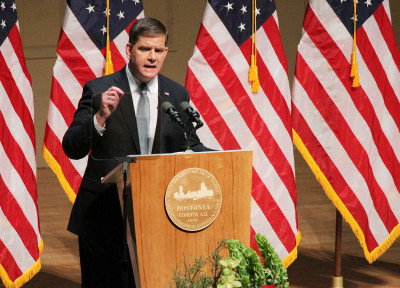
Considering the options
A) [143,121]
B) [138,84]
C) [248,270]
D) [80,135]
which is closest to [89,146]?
[80,135]

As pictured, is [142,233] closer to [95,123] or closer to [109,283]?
[95,123]

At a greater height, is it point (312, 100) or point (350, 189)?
point (312, 100)

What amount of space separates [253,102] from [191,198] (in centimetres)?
180

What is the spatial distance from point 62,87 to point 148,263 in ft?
5.98

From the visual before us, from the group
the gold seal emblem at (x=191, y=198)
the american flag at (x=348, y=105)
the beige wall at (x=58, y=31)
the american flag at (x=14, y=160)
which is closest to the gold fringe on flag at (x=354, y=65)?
the american flag at (x=348, y=105)

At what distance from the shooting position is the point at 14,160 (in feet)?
12.9

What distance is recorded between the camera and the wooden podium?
2332 millimetres

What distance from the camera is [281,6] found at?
28.2 ft

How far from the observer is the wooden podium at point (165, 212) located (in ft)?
7.65

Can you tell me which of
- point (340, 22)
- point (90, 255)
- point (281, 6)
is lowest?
point (90, 255)

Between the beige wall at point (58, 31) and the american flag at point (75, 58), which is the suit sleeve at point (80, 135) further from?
the beige wall at point (58, 31)

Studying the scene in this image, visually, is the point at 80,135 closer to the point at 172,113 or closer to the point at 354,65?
the point at 172,113

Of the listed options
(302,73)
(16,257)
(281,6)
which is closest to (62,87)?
(16,257)

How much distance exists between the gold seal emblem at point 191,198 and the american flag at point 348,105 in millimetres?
1833
